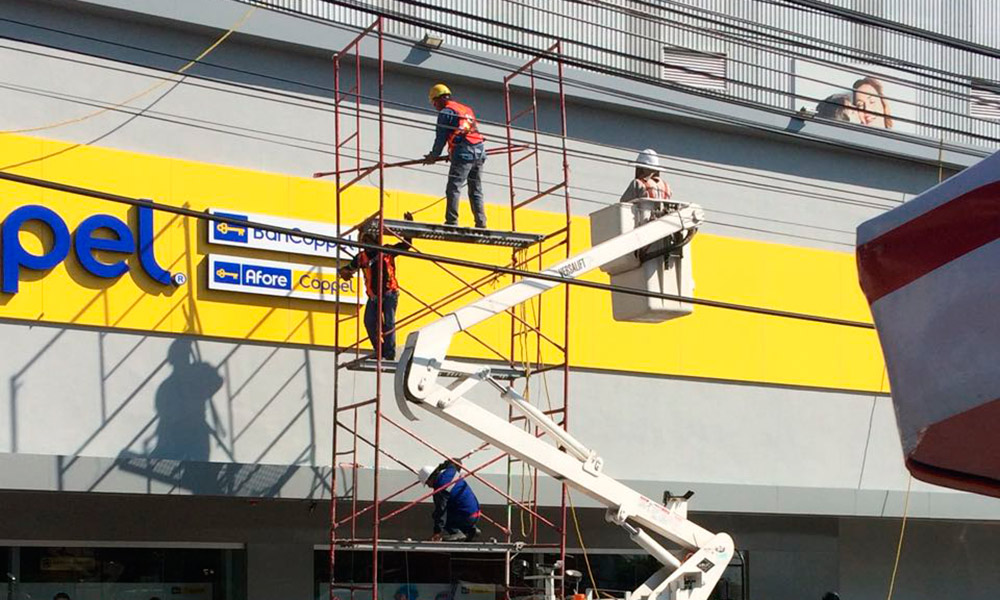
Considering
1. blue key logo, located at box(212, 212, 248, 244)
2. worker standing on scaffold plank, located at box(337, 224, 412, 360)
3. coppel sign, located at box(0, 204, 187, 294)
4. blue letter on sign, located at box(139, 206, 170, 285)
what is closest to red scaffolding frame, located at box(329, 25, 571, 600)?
worker standing on scaffold plank, located at box(337, 224, 412, 360)

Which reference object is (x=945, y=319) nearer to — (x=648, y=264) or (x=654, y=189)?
(x=648, y=264)

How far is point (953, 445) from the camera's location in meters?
4.28

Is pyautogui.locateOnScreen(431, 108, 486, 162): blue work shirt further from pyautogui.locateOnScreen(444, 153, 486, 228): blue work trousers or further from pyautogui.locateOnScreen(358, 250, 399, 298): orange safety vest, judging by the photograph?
pyautogui.locateOnScreen(358, 250, 399, 298): orange safety vest

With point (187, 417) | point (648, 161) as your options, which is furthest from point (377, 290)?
point (648, 161)

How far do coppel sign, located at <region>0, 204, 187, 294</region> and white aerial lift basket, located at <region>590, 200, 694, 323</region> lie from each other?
4938mm

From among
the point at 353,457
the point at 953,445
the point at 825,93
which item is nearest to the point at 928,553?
the point at 825,93

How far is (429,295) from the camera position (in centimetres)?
1861

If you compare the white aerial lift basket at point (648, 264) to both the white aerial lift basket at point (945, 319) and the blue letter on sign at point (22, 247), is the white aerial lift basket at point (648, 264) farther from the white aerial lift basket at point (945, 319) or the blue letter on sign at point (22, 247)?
the white aerial lift basket at point (945, 319)

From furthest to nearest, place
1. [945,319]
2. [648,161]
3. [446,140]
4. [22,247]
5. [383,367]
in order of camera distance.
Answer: [648,161] < [446,140] < [383,367] < [22,247] < [945,319]

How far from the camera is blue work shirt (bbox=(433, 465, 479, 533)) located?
16.2 metres

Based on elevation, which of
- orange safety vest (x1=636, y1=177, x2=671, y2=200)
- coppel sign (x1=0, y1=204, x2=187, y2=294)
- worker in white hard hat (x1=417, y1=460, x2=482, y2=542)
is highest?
orange safety vest (x1=636, y1=177, x2=671, y2=200)

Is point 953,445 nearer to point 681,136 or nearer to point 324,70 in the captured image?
point 324,70

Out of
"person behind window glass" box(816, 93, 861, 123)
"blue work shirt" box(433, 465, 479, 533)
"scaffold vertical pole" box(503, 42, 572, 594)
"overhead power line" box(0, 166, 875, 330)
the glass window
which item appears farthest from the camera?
"person behind window glass" box(816, 93, 861, 123)

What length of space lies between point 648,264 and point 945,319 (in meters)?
12.3
